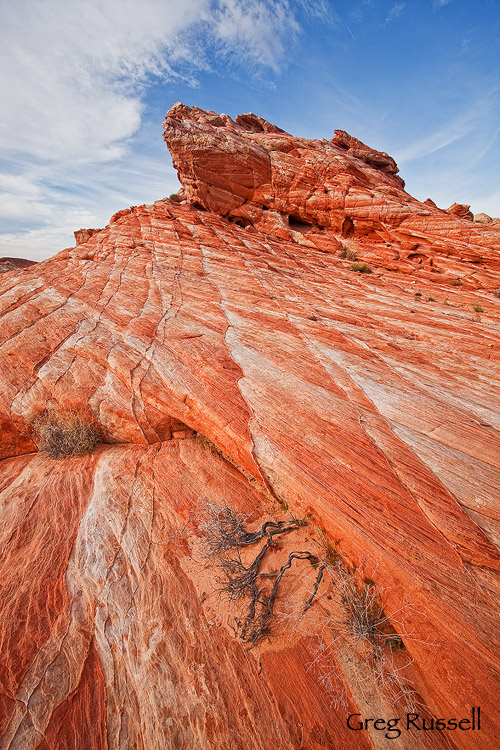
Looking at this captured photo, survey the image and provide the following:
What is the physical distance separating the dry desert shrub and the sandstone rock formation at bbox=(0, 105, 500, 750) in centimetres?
21

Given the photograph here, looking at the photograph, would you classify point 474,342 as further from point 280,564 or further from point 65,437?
point 65,437

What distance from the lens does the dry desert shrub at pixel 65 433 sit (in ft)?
19.4

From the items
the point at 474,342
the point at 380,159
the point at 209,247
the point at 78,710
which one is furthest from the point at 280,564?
the point at 380,159

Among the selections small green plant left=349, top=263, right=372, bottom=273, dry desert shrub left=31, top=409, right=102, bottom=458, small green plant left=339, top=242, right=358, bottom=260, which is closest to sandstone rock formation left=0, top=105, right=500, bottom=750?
dry desert shrub left=31, top=409, right=102, bottom=458

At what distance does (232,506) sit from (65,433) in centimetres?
381

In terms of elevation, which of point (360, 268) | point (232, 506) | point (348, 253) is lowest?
point (232, 506)

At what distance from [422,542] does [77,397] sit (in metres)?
6.62

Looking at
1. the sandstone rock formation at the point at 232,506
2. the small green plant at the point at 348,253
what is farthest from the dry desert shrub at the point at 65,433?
the small green plant at the point at 348,253

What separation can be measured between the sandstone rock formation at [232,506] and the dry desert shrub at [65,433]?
8.4 inches

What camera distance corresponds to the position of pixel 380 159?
2783 cm

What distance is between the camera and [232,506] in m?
4.91

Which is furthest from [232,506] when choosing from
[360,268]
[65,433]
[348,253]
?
[348,253]

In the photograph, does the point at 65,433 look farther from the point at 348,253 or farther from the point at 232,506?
the point at 348,253

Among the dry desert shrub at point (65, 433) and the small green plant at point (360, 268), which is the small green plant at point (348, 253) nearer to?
the small green plant at point (360, 268)
